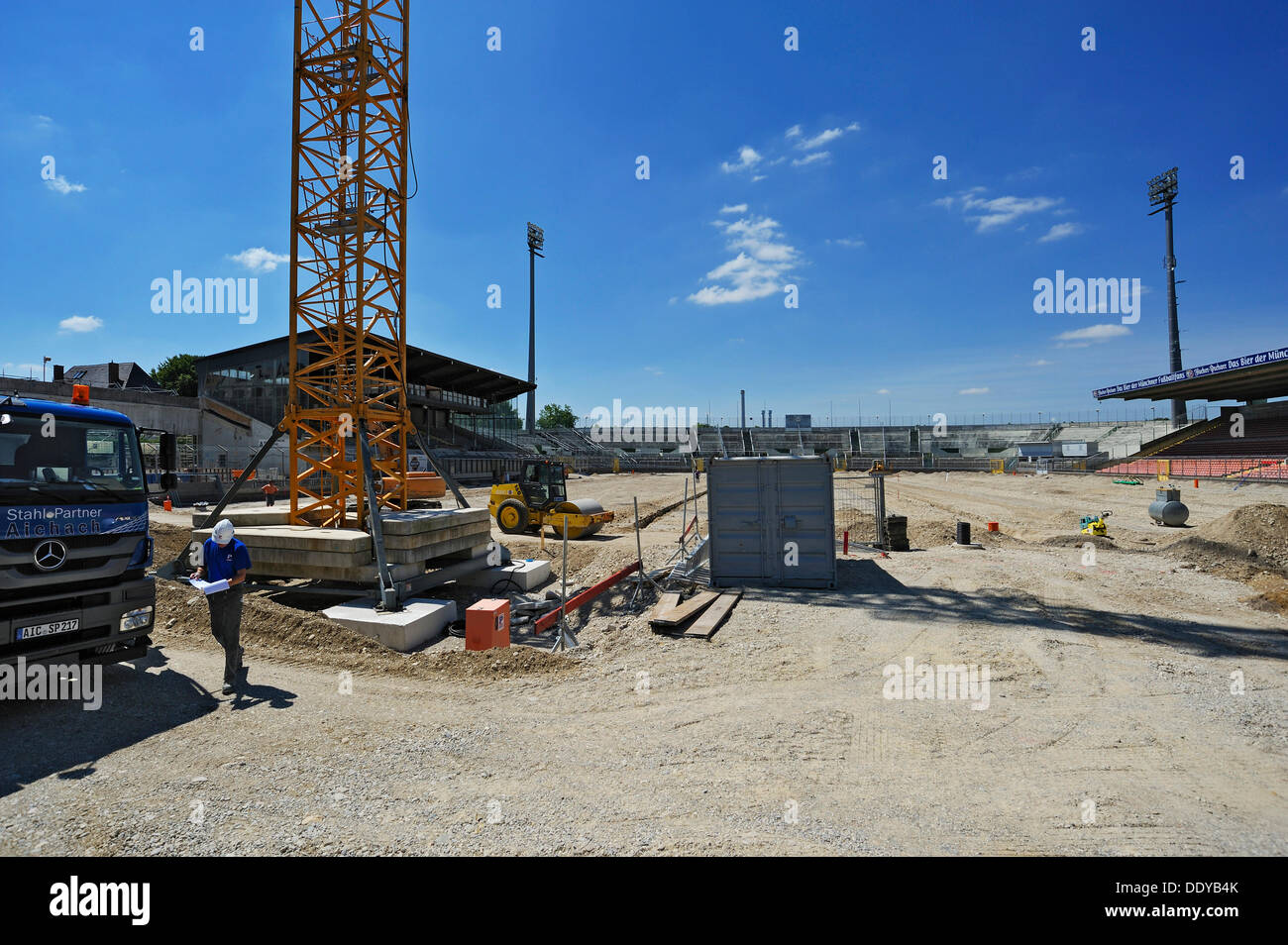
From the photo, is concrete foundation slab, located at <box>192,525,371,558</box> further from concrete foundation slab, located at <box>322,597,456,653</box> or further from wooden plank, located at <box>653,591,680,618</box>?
wooden plank, located at <box>653,591,680,618</box>

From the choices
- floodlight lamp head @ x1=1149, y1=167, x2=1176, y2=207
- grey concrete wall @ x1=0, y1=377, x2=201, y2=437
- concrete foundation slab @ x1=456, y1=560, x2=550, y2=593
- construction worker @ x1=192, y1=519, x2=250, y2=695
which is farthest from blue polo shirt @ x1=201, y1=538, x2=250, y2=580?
floodlight lamp head @ x1=1149, y1=167, x2=1176, y2=207

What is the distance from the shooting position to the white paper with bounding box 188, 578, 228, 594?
652 centimetres

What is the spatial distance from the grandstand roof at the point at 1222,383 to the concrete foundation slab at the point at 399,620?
188 ft

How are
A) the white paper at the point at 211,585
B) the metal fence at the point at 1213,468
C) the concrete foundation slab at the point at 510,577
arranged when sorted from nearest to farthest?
1. the white paper at the point at 211,585
2. the concrete foundation slab at the point at 510,577
3. the metal fence at the point at 1213,468

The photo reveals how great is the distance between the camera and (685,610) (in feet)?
33.5

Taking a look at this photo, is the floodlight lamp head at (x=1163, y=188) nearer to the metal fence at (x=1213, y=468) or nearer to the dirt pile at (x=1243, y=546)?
the metal fence at (x=1213, y=468)

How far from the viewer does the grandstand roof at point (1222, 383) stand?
4288 cm

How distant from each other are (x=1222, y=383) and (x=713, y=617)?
62.9 meters

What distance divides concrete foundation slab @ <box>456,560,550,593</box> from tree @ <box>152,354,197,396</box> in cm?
7116

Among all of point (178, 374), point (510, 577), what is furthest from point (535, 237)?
point (510, 577)

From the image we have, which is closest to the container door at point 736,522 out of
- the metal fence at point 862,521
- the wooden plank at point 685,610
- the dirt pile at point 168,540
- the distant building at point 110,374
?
the wooden plank at point 685,610

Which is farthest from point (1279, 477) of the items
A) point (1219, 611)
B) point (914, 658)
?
point (914, 658)
